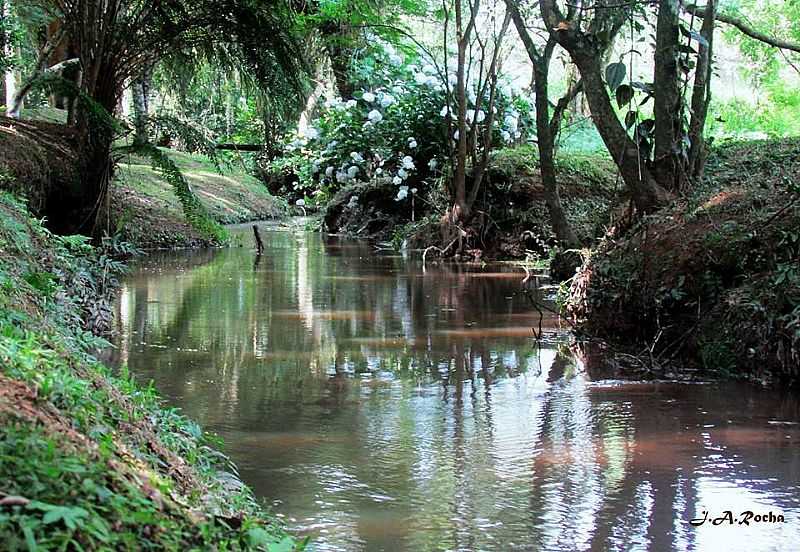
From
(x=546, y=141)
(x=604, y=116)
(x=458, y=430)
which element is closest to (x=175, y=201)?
(x=546, y=141)

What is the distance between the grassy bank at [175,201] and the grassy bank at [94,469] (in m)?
8.43

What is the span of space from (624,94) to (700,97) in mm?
650

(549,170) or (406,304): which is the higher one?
(549,170)

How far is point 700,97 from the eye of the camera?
27.6ft

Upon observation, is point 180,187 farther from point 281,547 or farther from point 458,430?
point 281,547

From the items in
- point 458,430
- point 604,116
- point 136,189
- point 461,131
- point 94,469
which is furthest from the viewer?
point 136,189

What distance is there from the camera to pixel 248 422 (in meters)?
5.21

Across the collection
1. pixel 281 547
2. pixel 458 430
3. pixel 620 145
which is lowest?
pixel 458 430

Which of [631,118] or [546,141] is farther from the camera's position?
[546,141]

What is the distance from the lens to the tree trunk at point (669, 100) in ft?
27.3

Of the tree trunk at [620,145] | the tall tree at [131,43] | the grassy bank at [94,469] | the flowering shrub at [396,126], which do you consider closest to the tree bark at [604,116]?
the tree trunk at [620,145]

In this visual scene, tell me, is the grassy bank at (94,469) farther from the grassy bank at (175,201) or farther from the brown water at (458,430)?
the grassy bank at (175,201)

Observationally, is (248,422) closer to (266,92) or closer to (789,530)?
(789,530)

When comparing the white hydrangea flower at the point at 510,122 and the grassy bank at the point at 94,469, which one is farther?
the white hydrangea flower at the point at 510,122
